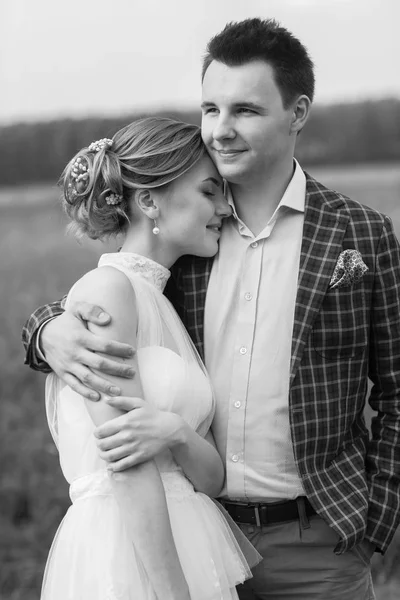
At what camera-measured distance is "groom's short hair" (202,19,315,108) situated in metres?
1.91

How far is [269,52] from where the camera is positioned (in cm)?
192

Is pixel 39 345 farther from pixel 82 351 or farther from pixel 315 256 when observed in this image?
pixel 315 256

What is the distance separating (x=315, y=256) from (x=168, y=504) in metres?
0.63

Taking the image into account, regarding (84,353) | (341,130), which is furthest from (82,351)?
(341,130)

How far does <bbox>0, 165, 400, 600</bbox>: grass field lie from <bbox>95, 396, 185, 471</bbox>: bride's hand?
6.24 feet

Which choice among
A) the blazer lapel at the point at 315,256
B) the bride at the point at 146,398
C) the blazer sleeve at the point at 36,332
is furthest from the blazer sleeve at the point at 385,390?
the blazer sleeve at the point at 36,332

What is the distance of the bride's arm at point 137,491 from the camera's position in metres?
1.66

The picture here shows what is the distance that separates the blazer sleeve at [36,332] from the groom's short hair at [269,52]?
2.20 ft

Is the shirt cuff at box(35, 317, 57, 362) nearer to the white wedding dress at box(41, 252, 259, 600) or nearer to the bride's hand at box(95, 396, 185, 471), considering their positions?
the white wedding dress at box(41, 252, 259, 600)

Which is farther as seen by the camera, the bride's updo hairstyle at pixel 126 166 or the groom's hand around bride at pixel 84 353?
the bride's updo hairstyle at pixel 126 166

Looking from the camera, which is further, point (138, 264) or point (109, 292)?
point (138, 264)

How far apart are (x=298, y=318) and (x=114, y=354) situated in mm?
430

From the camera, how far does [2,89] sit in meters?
3.65

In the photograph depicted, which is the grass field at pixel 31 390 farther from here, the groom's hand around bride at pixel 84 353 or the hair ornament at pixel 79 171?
the groom's hand around bride at pixel 84 353
